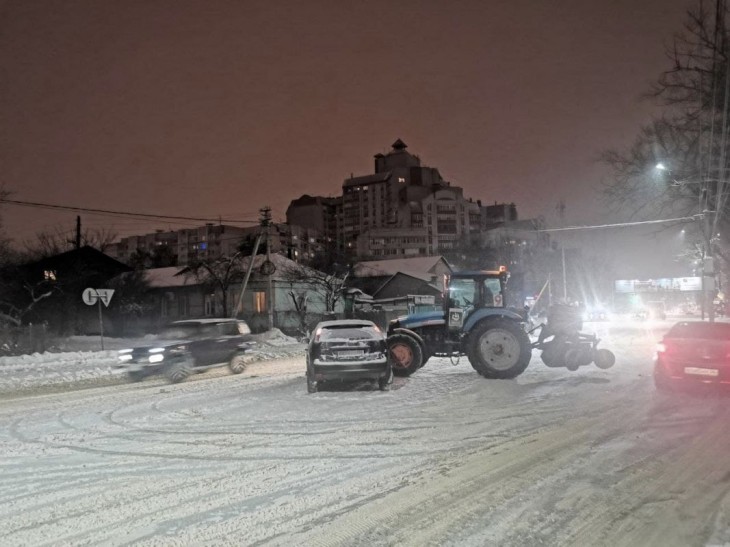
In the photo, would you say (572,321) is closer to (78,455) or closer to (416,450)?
(416,450)

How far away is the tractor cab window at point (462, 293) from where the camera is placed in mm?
14859

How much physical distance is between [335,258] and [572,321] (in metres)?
39.2

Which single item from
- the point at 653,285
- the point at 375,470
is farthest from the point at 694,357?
the point at 653,285

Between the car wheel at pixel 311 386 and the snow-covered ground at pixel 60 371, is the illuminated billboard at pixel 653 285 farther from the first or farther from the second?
the car wheel at pixel 311 386

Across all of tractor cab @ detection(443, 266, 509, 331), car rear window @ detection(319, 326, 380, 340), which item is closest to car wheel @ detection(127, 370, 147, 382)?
car rear window @ detection(319, 326, 380, 340)

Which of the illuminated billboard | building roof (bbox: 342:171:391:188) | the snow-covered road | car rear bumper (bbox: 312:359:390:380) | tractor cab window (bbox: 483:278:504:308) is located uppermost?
building roof (bbox: 342:171:391:188)

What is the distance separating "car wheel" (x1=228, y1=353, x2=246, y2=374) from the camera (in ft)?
59.1

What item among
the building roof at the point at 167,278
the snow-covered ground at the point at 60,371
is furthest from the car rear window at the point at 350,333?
the building roof at the point at 167,278

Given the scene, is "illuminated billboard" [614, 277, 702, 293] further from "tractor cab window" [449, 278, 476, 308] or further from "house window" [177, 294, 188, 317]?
"tractor cab window" [449, 278, 476, 308]

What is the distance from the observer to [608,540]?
4.66 m

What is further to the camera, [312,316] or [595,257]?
[595,257]

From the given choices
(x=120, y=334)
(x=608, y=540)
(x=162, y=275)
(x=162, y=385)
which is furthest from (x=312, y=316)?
(x=608, y=540)

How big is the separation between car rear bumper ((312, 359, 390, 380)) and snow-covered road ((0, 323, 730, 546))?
1.51 feet

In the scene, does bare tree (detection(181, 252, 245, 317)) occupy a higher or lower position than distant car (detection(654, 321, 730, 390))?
higher
